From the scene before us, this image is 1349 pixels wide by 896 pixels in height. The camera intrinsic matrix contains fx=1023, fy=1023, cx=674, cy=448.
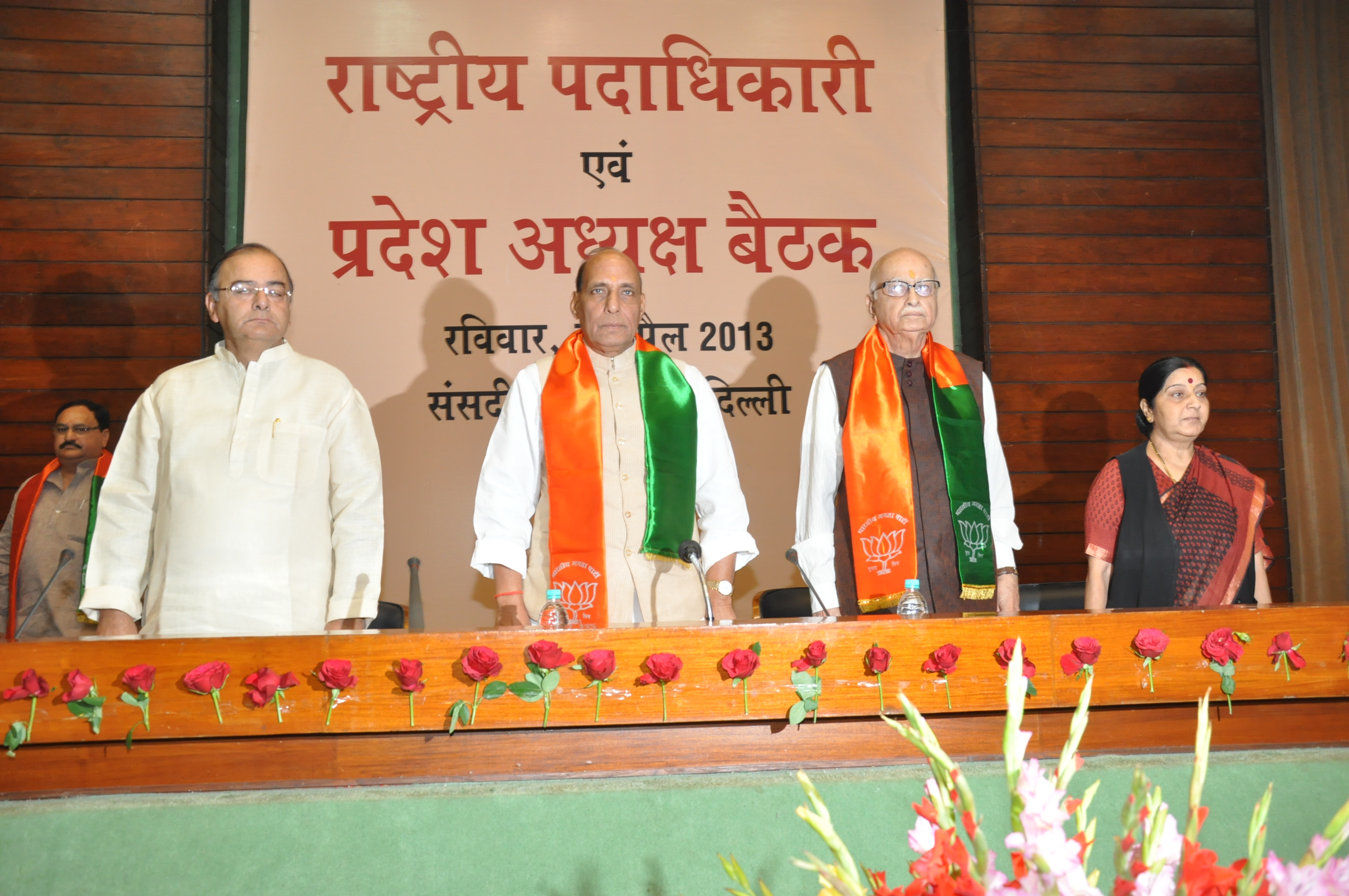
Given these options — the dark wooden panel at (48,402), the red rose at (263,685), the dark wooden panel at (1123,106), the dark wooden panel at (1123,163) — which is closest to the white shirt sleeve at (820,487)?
the red rose at (263,685)

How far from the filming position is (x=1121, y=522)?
2.66 metres

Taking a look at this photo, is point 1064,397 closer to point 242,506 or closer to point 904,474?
point 904,474

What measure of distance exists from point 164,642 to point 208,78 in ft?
10.3

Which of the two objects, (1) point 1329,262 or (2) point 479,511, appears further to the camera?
(1) point 1329,262

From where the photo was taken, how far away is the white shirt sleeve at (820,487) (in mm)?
2391

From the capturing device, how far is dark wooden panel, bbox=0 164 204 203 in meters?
3.78

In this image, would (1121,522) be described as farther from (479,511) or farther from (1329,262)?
(1329,262)

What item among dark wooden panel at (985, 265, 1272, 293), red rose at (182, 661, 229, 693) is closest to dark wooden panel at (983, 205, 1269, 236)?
dark wooden panel at (985, 265, 1272, 293)

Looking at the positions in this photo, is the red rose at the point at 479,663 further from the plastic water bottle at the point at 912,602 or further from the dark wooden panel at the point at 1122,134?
the dark wooden panel at the point at 1122,134

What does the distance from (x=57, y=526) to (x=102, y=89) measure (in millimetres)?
1673

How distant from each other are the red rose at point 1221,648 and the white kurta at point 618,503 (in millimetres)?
988

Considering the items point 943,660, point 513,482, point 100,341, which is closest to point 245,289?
point 513,482

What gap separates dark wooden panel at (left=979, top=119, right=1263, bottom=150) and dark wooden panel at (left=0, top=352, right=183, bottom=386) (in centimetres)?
328

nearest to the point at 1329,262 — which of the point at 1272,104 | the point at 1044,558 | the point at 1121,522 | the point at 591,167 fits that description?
the point at 1272,104
